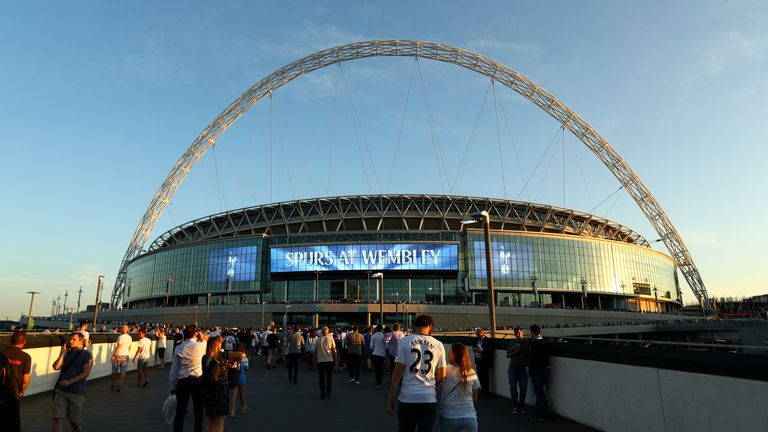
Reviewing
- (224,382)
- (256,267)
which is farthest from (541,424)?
(256,267)

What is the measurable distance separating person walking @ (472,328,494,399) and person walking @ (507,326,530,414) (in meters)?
2.53

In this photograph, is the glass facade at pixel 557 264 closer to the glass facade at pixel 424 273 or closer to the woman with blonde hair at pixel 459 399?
the glass facade at pixel 424 273

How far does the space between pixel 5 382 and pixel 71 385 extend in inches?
70.5

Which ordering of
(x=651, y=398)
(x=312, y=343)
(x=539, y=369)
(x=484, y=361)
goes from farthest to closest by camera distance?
1. (x=312, y=343)
2. (x=484, y=361)
3. (x=539, y=369)
4. (x=651, y=398)

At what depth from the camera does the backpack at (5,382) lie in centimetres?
639

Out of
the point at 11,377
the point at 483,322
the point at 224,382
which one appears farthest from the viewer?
the point at 483,322

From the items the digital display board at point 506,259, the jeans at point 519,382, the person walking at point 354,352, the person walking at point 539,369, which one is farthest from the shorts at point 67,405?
the digital display board at point 506,259

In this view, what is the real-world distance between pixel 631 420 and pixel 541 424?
6.97 feet

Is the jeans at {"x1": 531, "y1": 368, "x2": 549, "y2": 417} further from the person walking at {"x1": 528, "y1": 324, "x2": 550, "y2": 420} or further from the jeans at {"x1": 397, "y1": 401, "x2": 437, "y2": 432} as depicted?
the jeans at {"x1": 397, "y1": 401, "x2": 437, "y2": 432}

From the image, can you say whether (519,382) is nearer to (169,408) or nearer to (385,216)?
(169,408)

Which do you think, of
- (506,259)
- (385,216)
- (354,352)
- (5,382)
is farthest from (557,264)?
(5,382)

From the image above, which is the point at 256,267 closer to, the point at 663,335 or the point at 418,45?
the point at 418,45

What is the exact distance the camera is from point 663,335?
89062mm

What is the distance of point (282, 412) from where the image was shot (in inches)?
450
